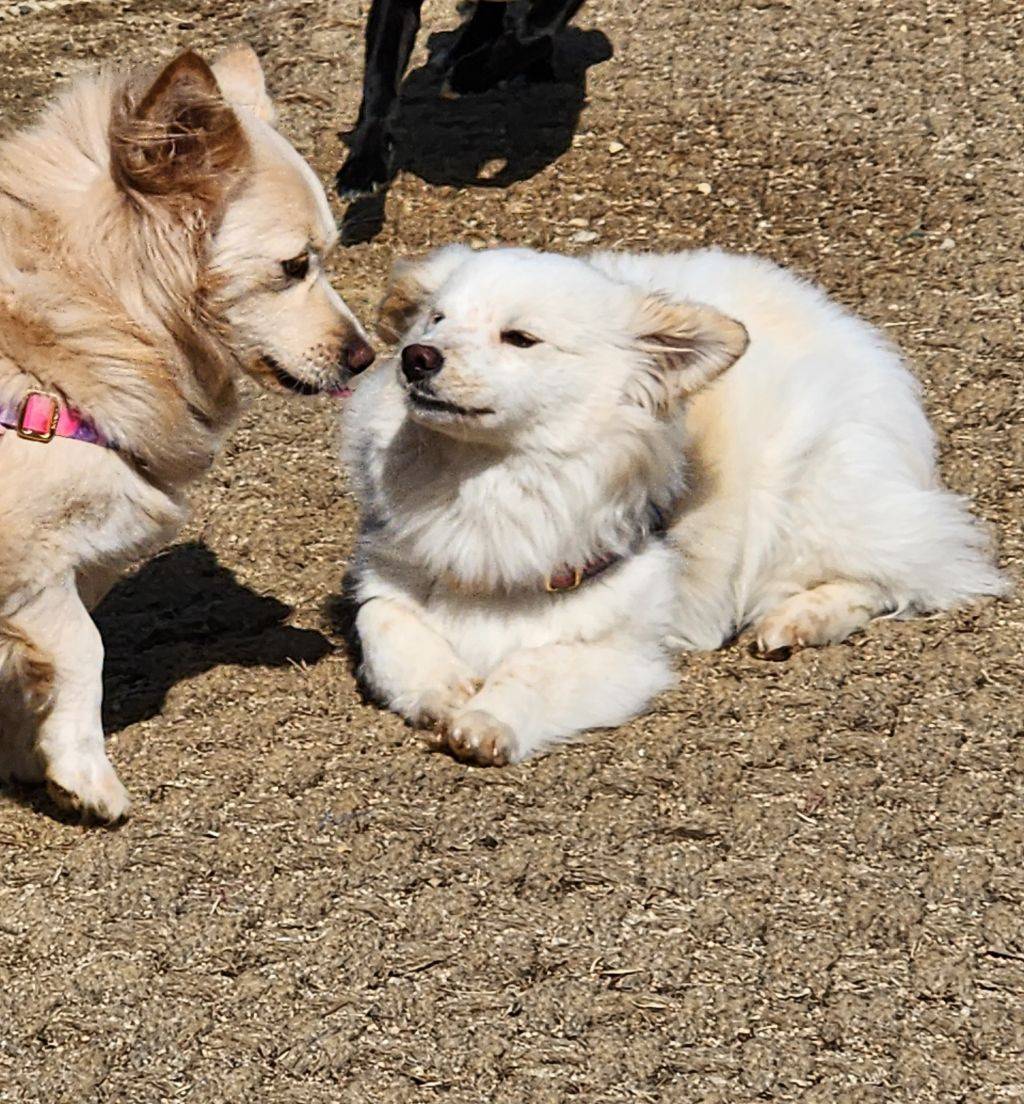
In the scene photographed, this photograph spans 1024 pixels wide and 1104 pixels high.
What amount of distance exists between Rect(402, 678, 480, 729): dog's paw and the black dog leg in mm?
4257

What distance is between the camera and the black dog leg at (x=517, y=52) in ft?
24.9

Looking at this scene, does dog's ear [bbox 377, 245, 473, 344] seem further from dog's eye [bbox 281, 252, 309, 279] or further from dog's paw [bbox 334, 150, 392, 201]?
dog's paw [bbox 334, 150, 392, 201]

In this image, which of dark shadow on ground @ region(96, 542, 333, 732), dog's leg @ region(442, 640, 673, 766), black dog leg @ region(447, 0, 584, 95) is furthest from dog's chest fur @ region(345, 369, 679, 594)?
black dog leg @ region(447, 0, 584, 95)

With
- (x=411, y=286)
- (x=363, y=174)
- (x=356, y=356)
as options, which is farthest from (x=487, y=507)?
(x=363, y=174)

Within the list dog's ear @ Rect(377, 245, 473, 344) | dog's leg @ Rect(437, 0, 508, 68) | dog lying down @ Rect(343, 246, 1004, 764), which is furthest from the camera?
dog's leg @ Rect(437, 0, 508, 68)

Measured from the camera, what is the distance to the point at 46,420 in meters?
3.71

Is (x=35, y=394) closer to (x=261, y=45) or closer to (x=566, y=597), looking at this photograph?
(x=566, y=597)

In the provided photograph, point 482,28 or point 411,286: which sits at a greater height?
point 411,286

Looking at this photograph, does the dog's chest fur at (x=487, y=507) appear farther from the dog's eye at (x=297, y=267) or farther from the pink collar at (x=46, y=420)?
the pink collar at (x=46, y=420)

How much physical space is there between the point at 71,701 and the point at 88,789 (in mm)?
198

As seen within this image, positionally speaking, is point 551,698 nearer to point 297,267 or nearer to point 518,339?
point 518,339

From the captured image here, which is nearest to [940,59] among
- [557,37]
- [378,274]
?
[557,37]

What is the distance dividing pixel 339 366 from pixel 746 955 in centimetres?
160

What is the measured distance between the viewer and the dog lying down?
13.5 feet
